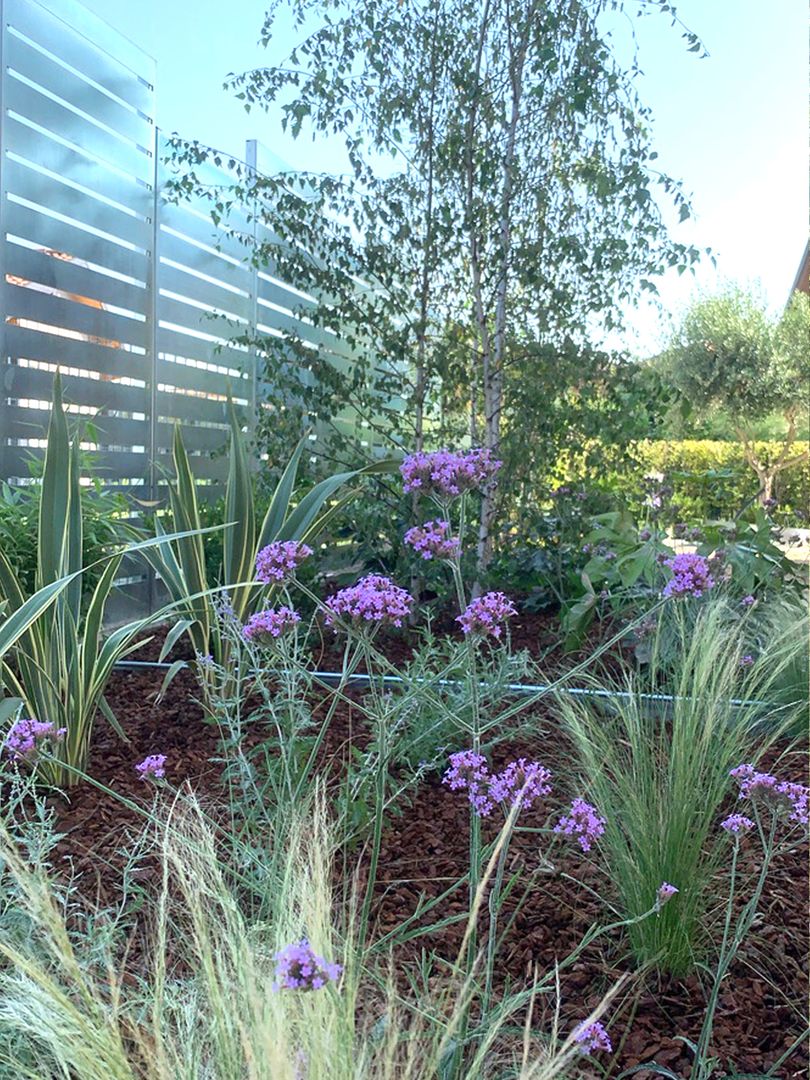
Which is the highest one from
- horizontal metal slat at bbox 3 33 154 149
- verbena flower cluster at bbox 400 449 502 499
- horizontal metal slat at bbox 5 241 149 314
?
horizontal metal slat at bbox 3 33 154 149

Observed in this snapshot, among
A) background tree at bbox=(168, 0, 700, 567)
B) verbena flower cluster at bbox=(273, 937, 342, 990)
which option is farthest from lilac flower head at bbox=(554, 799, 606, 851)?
background tree at bbox=(168, 0, 700, 567)

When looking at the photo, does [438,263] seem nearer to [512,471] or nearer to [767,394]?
[512,471]

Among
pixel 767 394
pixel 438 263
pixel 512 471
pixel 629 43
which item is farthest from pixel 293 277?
pixel 767 394

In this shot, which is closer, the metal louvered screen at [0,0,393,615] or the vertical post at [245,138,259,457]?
the metal louvered screen at [0,0,393,615]

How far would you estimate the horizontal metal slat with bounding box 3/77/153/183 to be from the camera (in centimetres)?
358

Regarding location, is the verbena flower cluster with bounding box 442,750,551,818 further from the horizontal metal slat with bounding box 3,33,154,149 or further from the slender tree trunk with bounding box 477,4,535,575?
the horizontal metal slat with bounding box 3,33,154,149

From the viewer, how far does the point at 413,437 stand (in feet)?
15.9

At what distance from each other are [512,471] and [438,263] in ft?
3.29

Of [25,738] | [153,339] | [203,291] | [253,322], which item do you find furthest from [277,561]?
[253,322]

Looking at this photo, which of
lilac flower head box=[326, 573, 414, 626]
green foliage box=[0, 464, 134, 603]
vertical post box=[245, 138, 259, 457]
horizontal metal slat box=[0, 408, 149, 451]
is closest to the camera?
lilac flower head box=[326, 573, 414, 626]

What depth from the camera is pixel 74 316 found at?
3969 millimetres

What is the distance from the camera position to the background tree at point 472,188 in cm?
423

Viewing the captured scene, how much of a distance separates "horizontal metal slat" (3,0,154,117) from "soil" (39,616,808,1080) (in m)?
2.71

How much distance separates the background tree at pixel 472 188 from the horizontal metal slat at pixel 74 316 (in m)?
0.64
